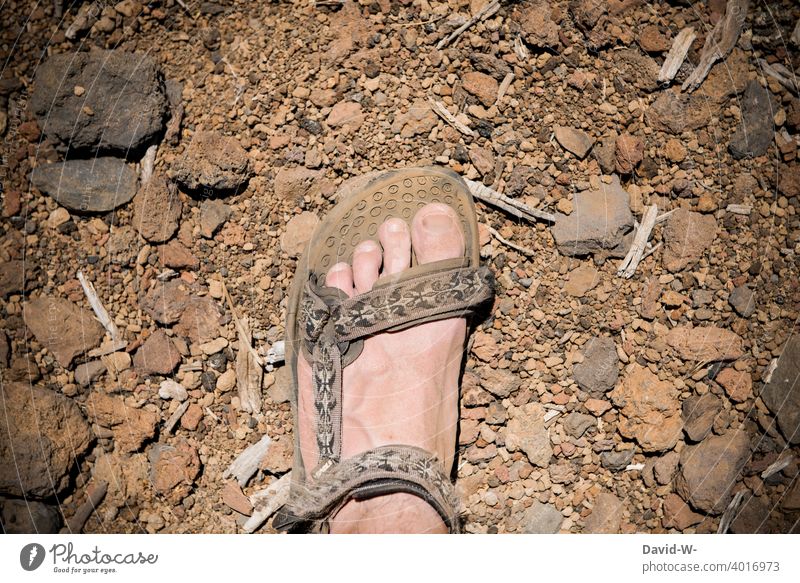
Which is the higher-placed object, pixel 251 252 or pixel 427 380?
pixel 251 252

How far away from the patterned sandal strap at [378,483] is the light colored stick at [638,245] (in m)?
0.52

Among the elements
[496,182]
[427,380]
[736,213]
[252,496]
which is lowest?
[252,496]

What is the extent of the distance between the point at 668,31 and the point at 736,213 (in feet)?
1.24

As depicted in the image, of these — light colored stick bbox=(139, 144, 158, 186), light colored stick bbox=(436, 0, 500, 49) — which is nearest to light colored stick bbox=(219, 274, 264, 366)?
light colored stick bbox=(139, 144, 158, 186)

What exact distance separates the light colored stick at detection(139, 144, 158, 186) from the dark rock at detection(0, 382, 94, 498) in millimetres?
454

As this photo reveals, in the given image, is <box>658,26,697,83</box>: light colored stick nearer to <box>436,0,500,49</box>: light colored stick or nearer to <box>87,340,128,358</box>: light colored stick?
<box>436,0,500,49</box>: light colored stick

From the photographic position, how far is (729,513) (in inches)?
45.9

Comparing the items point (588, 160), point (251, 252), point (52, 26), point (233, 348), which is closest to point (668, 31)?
point (588, 160)

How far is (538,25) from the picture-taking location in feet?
3.83

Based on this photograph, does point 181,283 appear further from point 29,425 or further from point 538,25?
point 538,25

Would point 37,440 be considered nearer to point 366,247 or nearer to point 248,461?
point 248,461

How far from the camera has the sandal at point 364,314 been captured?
1079mm

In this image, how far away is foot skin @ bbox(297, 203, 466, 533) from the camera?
113 centimetres

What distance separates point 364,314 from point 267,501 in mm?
433
